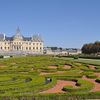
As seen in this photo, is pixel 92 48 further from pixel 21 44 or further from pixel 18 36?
pixel 18 36

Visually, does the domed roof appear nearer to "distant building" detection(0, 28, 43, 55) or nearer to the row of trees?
"distant building" detection(0, 28, 43, 55)

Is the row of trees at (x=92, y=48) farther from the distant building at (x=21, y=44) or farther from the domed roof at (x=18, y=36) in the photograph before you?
the domed roof at (x=18, y=36)

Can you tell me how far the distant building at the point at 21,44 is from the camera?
111938mm

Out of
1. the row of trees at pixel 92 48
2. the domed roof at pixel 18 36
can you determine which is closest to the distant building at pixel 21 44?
the domed roof at pixel 18 36

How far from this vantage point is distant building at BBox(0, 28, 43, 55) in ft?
367

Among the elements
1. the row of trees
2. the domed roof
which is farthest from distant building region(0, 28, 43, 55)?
the row of trees

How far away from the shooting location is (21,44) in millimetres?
113000

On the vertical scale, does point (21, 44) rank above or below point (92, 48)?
above

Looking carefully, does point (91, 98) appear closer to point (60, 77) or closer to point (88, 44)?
point (60, 77)

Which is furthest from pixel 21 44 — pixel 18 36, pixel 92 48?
pixel 92 48

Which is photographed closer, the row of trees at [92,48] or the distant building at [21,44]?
the row of trees at [92,48]

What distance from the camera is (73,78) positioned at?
14.6m

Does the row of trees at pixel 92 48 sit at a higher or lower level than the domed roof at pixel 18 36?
lower

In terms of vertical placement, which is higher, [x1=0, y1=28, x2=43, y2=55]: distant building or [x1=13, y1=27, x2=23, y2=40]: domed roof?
[x1=13, y1=27, x2=23, y2=40]: domed roof
